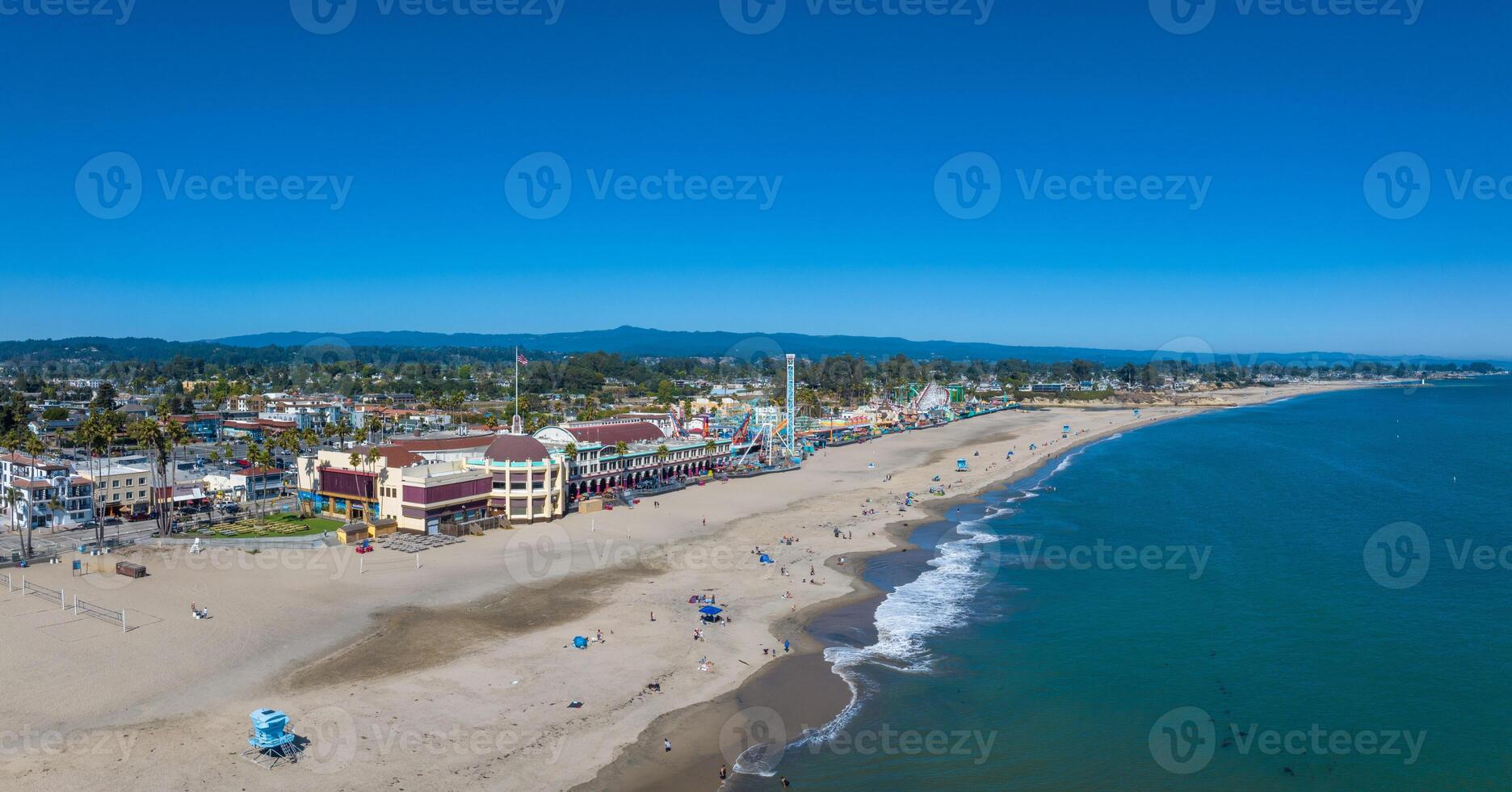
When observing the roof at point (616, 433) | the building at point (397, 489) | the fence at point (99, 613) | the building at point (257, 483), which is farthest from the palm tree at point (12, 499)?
the roof at point (616, 433)

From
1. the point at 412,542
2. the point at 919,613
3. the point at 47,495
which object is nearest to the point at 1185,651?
the point at 919,613

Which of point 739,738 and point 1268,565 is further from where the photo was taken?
point 1268,565

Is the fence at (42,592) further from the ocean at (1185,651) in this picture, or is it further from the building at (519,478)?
the ocean at (1185,651)

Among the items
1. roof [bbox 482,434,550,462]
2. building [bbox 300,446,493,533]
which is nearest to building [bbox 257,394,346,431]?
building [bbox 300,446,493,533]

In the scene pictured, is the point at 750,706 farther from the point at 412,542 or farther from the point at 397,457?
the point at 397,457

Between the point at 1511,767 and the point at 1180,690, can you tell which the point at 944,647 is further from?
the point at 1511,767

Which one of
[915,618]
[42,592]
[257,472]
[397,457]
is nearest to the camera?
[915,618]

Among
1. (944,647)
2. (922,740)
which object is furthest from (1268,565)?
(922,740)
